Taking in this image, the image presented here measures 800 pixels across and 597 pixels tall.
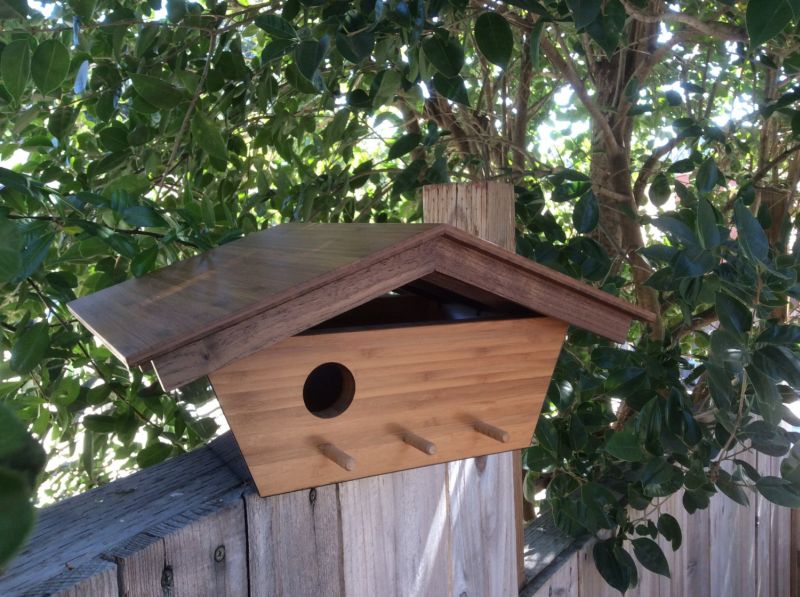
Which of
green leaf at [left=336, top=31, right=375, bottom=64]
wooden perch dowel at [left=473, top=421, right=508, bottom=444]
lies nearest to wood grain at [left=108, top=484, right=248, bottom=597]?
wooden perch dowel at [left=473, top=421, right=508, bottom=444]

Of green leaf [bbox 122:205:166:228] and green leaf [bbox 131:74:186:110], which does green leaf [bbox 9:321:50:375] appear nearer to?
green leaf [bbox 122:205:166:228]

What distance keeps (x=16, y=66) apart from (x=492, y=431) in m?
0.74

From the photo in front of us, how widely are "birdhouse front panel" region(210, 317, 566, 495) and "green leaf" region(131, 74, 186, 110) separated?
0.56 meters

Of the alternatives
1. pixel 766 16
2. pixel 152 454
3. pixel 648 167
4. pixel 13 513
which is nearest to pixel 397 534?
pixel 152 454

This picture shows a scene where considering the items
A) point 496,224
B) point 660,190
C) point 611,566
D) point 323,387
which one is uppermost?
point 660,190

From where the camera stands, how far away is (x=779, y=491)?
1.41 metres

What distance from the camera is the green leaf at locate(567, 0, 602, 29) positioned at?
1.01 m

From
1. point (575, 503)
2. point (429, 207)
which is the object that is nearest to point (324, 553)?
point (429, 207)

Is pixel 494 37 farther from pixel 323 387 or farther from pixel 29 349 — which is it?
pixel 29 349

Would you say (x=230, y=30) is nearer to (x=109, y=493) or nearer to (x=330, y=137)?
(x=330, y=137)

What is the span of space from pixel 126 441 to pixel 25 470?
4.01 feet

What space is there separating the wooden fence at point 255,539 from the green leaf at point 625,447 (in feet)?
0.88

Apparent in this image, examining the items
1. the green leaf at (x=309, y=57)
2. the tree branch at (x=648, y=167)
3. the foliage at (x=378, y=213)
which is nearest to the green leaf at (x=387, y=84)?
the foliage at (x=378, y=213)

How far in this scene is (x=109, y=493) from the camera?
969 mm
